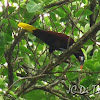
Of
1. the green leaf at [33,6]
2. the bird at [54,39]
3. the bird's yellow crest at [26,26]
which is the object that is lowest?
the bird at [54,39]

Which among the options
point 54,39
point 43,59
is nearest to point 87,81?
point 43,59

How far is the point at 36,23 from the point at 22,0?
0.86 ft

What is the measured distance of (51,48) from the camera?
249 cm

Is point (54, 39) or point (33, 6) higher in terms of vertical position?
point (33, 6)

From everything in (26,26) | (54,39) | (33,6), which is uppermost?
(33,6)

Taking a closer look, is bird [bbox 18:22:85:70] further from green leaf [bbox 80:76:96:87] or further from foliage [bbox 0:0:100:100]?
green leaf [bbox 80:76:96:87]

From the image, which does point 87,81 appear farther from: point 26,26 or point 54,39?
point 54,39

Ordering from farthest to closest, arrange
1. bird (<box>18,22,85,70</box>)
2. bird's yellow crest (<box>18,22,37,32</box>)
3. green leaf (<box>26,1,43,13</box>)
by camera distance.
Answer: bird (<box>18,22,85,70</box>) → bird's yellow crest (<box>18,22,37,32</box>) → green leaf (<box>26,1,43,13</box>)

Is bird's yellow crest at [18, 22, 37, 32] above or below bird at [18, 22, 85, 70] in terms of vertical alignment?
above

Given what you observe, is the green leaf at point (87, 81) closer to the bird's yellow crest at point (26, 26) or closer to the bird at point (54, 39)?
the bird at point (54, 39)

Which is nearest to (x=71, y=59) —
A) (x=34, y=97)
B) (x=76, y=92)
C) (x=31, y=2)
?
(x=76, y=92)

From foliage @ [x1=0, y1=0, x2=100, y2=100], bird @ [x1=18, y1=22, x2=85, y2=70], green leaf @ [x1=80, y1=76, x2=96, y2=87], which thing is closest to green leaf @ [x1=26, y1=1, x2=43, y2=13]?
foliage @ [x1=0, y1=0, x2=100, y2=100]

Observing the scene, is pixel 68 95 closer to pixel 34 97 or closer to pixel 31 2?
pixel 34 97

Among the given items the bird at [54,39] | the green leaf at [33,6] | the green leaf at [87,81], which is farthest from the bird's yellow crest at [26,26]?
the green leaf at [87,81]
